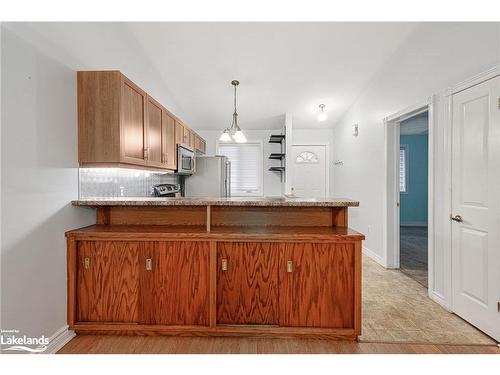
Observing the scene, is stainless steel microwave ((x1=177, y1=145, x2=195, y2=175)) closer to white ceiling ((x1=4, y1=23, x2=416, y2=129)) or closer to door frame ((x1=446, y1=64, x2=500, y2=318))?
white ceiling ((x1=4, y1=23, x2=416, y2=129))

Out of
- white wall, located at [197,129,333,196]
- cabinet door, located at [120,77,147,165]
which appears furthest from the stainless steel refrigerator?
cabinet door, located at [120,77,147,165]

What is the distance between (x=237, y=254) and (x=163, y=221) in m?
0.76

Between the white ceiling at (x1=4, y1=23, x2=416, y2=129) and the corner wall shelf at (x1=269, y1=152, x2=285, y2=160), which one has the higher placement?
the white ceiling at (x1=4, y1=23, x2=416, y2=129)

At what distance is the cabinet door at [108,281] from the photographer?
196 cm

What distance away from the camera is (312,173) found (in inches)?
235

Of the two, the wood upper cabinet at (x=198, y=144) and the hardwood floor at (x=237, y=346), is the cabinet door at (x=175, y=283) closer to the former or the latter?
the hardwood floor at (x=237, y=346)

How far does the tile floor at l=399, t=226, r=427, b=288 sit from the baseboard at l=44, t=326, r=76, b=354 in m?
3.47

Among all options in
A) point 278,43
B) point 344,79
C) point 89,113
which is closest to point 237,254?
point 89,113

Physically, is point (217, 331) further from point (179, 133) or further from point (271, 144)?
point (271, 144)

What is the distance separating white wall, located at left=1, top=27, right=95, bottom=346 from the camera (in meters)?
1.51

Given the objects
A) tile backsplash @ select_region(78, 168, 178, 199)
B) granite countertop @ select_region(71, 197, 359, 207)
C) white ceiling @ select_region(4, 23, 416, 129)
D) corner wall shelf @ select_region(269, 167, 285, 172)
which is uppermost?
white ceiling @ select_region(4, 23, 416, 129)

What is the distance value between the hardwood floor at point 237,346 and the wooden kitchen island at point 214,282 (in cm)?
5

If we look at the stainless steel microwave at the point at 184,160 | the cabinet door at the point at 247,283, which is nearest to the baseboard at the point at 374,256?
the cabinet door at the point at 247,283

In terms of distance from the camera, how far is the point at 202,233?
196 centimetres
